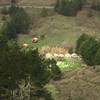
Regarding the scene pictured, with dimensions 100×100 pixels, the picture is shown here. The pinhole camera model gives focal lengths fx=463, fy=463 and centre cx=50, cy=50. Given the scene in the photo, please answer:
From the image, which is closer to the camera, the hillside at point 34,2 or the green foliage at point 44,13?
the green foliage at point 44,13

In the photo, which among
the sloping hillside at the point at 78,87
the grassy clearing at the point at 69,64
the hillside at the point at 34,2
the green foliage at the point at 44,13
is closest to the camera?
the sloping hillside at the point at 78,87

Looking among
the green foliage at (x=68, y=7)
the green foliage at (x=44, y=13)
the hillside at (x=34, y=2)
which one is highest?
the green foliage at (x=68, y=7)

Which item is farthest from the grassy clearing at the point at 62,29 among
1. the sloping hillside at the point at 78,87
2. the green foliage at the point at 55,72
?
the sloping hillside at the point at 78,87

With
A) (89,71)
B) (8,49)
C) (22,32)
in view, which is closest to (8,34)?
(22,32)

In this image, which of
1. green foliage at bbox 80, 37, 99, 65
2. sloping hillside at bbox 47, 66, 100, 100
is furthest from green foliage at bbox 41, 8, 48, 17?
sloping hillside at bbox 47, 66, 100, 100

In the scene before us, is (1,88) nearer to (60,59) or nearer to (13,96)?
(13,96)

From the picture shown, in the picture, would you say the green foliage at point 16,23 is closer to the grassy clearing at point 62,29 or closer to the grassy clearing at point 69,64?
the grassy clearing at point 62,29

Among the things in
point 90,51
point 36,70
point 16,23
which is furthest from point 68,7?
point 36,70

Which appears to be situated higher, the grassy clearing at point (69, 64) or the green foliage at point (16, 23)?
→ the grassy clearing at point (69, 64)
